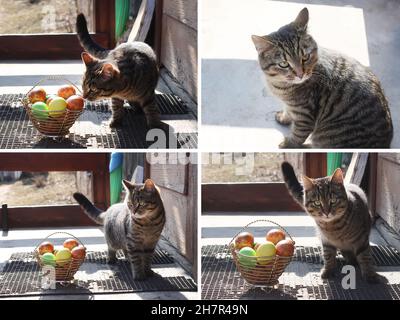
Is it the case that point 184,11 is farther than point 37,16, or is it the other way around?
point 37,16

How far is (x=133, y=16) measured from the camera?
4223 millimetres

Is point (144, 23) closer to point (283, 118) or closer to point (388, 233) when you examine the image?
point (283, 118)

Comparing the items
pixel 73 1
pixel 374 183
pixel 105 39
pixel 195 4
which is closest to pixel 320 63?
pixel 195 4

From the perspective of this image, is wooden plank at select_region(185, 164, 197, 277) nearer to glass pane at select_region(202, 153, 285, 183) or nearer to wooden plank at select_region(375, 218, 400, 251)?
glass pane at select_region(202, 153, 285, 183)

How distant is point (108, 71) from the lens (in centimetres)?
273

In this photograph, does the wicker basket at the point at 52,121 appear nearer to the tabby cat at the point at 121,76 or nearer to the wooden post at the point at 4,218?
the tabby cat at the point at 121,76

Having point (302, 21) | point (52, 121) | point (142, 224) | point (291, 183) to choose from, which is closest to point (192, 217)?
point (142, 224)

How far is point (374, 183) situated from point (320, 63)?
3.97ft

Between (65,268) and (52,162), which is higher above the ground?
(52,162)

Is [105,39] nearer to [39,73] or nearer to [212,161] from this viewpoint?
[39,73]

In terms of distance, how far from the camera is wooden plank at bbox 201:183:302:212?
3516mm

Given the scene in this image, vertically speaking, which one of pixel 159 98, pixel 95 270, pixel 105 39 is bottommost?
pixel 95 270

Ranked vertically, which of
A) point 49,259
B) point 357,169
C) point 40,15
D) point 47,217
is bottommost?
point 47,217

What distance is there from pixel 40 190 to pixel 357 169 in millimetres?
2078
